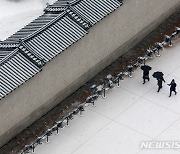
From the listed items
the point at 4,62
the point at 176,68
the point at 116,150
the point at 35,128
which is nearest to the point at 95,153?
the point at 116,150

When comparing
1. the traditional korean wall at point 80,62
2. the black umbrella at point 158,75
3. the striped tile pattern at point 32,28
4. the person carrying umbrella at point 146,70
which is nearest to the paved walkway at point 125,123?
the person carrying umbrella at point 146,70

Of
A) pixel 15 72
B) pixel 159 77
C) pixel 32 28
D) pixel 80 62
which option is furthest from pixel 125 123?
pixel 32 28

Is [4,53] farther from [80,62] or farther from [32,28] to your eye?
[80,62]

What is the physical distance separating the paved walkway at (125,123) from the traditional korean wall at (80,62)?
156 centimetres

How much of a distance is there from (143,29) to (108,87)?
16.7 feet

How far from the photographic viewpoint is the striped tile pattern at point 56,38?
32344 mm

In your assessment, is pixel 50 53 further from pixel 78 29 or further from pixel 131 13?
pixel 131 13

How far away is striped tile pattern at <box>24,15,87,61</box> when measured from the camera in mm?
32344

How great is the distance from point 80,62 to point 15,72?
471 centimetres

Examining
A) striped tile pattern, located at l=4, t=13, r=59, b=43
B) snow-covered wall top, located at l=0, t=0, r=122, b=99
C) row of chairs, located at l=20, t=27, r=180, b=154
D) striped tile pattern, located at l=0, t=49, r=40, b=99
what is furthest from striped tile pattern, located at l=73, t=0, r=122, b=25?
striped tile pattern, located at l=0, t=49, r=40, b=99

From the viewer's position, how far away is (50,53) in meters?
32.3

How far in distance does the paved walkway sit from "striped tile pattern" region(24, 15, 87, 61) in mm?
3548

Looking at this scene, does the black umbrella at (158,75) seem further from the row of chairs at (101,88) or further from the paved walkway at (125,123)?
the row of chairs at (101,88)

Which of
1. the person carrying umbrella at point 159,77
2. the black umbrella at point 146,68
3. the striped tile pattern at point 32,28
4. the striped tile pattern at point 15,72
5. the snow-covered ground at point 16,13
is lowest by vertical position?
the person carrying umbrella at point 159,77
